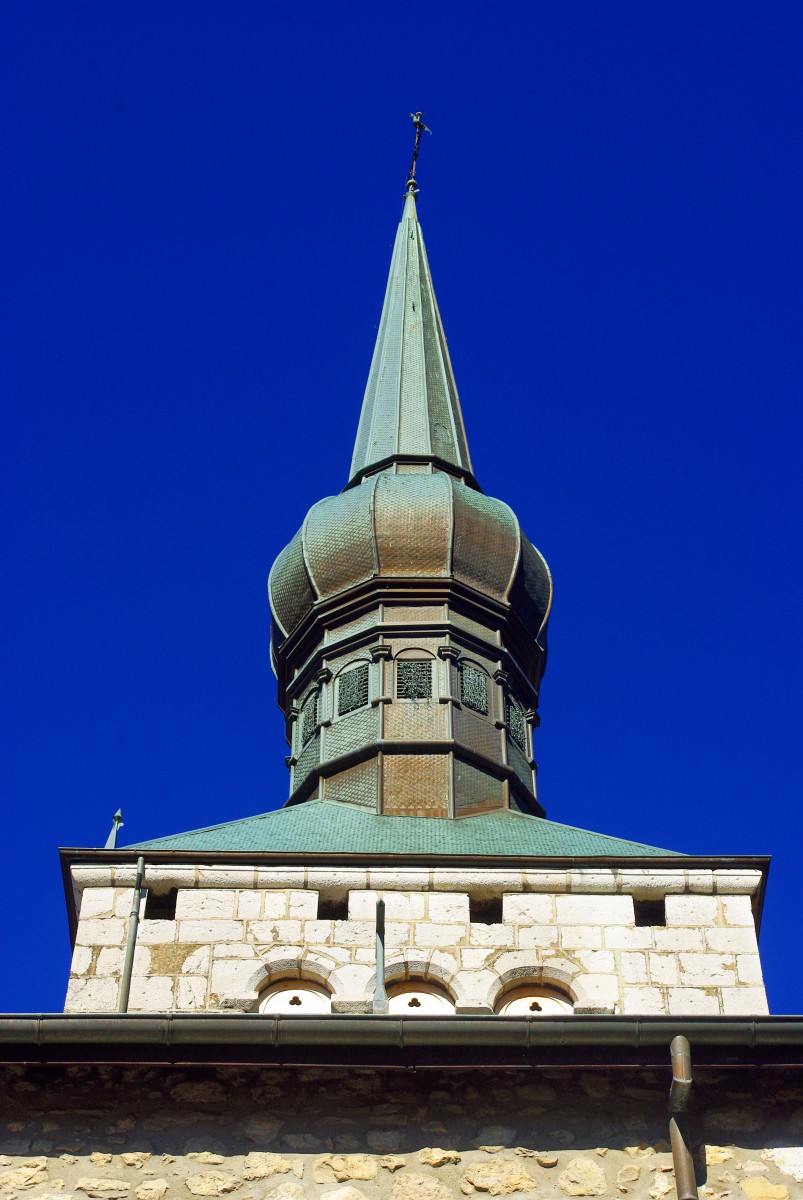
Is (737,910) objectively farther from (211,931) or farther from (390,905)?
(211,931)

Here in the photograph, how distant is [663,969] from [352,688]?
17.3 ft

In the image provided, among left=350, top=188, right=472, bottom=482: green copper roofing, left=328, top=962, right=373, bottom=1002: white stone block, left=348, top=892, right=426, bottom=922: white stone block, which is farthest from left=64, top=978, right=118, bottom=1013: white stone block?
left=350, top=188, right=472, bottom=482: green copper roofing

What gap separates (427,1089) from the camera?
444 inches

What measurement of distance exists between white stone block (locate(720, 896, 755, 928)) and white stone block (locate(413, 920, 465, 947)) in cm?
178

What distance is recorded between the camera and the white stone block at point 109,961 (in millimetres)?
14773

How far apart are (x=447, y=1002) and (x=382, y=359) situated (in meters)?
11.2

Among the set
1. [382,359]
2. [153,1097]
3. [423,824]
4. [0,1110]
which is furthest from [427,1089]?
[382,359]

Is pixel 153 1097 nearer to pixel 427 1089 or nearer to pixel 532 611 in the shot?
pixel 427 1089

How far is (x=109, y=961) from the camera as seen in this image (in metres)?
14.9

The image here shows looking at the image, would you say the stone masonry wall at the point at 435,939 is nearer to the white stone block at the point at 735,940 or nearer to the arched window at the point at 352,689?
the white stone block at the point at 735,940

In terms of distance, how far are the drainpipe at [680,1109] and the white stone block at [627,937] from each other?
400 cm

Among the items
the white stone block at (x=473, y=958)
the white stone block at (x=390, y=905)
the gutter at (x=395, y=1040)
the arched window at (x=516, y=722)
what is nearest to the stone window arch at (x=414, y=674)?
the arched window at (x=516, y=722)

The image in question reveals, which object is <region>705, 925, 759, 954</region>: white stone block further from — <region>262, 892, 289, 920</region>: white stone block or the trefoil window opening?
the trefoil window opening

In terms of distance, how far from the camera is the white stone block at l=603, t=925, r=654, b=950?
15102 mm
